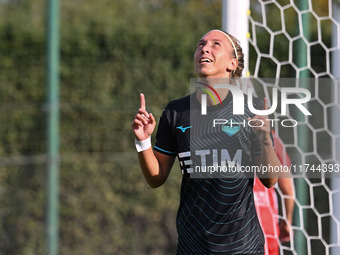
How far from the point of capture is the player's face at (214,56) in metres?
2.94

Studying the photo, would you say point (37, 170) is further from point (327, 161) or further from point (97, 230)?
point (327, 161)

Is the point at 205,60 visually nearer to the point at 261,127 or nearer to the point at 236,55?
the point at 236,55

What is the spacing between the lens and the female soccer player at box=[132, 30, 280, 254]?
9.36 feet

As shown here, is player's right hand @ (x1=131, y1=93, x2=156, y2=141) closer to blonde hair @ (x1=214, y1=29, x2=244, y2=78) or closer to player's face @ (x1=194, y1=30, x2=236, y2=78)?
player's face @ (x1=194, y1=30, x2=236, y2=78)

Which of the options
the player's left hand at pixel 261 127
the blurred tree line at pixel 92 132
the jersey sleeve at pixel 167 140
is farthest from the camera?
the blurred tree line at pixel 92 132

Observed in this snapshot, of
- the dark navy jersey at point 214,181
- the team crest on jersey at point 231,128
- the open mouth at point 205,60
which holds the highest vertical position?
the open mouth at point 205,60

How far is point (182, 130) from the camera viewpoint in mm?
2947

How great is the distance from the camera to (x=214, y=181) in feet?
9.36

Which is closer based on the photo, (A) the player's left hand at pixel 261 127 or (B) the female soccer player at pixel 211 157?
(A) the player's left hand at pixel 261 127

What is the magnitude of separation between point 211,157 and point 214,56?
0.45 metres

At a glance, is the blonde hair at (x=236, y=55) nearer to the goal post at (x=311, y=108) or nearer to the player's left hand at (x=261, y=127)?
the player's left hand at (x=261, y=127)

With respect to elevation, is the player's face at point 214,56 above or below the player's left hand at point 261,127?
above

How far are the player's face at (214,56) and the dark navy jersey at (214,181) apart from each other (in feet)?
0.43

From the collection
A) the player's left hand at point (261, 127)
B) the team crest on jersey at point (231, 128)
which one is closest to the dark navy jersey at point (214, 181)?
the team crest on jersey at point (231, 128)
